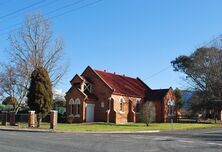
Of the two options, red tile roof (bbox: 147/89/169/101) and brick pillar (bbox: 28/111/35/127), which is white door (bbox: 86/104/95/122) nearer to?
red tile roof (bbox: 147/89/169/101)

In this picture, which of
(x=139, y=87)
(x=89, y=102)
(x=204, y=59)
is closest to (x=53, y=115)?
(x=89, y=102)

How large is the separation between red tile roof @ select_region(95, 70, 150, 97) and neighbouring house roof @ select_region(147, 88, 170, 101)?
994 millimetres

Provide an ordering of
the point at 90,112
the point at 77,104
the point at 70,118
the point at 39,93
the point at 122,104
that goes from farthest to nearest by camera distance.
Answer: the point at 122,104, the point at 90,112, the point at 77,104, the point at 70,118, the point at 39,93

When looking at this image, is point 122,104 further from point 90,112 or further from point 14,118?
point 14,118

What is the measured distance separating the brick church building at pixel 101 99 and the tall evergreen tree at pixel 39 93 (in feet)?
43.9

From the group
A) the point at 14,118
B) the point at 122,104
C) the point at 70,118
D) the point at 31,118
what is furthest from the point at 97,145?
the point at 122,104

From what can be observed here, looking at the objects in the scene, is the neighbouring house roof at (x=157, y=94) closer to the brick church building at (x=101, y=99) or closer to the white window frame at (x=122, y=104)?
the brick church building at (x=101, y=99)

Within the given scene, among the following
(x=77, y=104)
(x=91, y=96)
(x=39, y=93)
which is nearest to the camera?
(x=39, y=93)

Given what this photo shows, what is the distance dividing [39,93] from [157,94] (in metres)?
28.6

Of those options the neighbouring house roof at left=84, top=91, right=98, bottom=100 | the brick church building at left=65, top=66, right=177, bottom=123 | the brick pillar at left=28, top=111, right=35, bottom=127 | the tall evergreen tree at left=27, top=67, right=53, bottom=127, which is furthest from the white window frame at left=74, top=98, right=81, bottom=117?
the brick pillar at left=28, top=111, right=35, bottom=127

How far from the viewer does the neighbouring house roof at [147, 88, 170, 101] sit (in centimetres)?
6550

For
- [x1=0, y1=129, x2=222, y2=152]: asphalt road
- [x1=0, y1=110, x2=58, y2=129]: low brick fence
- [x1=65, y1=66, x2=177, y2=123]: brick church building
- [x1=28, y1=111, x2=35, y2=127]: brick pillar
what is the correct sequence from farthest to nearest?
[x1=65, y1=66, x2=177, y2=123]: brick church building → [x1=28, y1=111, x2=35, y2=127]: brick pillar → [x1=0, y1=110, x2=58, y2=129]: low brick fence → [x1=0, y1=129, x2=222, y2=152]: asphalt road

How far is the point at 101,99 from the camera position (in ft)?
190

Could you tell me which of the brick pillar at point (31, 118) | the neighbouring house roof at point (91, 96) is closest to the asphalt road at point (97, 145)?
the brick pillar at point (31, 118)
